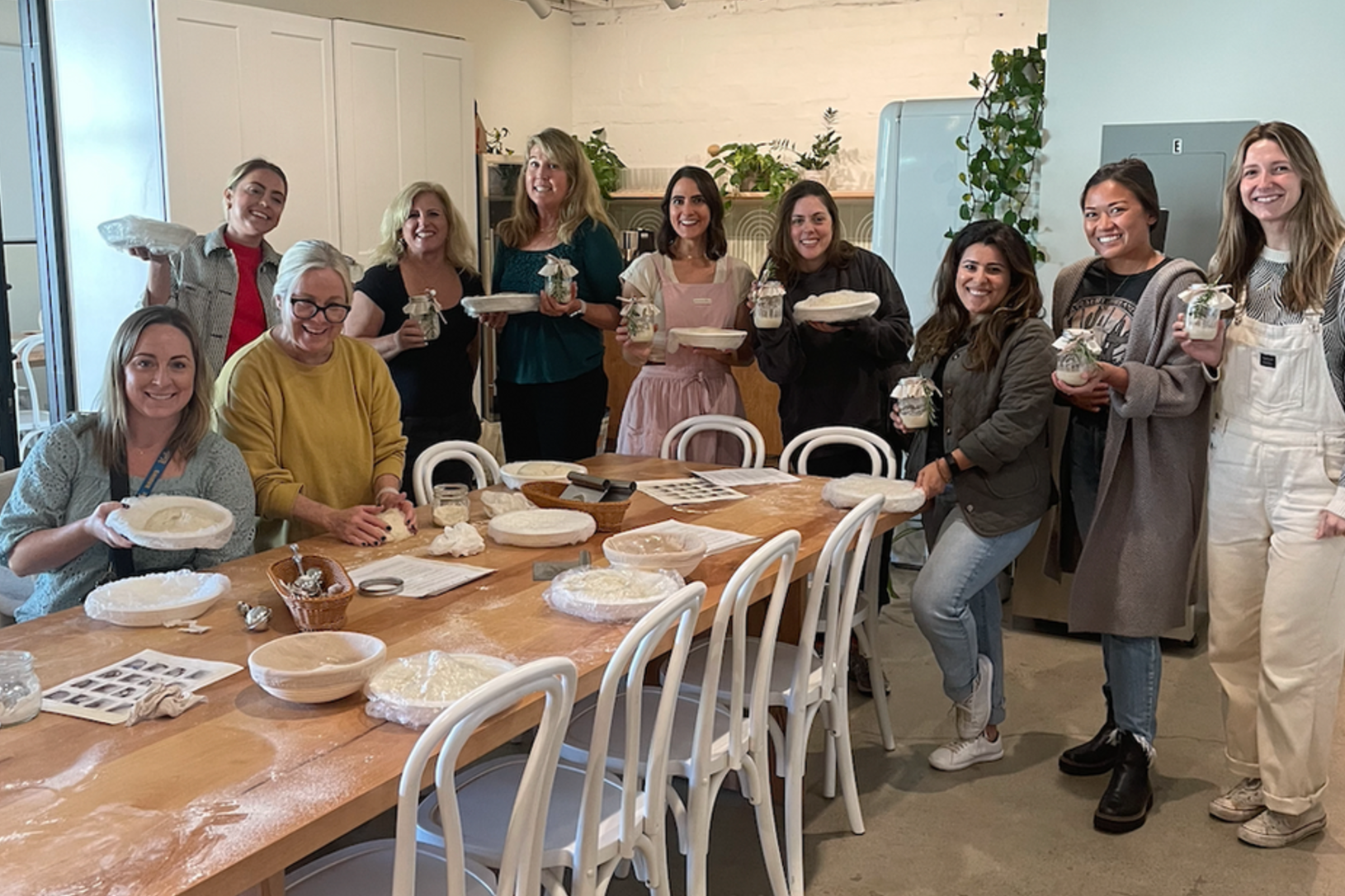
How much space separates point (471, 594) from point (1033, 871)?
146 centimetres

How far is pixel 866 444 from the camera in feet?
11.3

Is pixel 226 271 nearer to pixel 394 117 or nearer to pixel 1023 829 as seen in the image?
pixel 394 117

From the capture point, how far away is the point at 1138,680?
3.02 m

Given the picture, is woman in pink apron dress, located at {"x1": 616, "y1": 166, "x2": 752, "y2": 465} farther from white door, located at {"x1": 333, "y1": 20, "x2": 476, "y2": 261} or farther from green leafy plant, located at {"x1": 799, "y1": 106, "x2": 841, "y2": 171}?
green leafy plant, located at {"x1": 799, "y1": 106, "x2": 841, "y2": 171}

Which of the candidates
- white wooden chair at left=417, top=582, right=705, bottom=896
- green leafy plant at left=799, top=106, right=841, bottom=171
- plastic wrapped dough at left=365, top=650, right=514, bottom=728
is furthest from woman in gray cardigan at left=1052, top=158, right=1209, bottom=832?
green leafy plant at left=799, top=106, right=841, bottom=171

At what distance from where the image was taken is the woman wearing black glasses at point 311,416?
2.70m

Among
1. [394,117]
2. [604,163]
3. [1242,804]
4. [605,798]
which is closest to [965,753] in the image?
[1242,804]

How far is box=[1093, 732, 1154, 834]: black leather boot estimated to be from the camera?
9.56 ft

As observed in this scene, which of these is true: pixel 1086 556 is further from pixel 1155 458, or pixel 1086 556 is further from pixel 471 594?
pixel 471 594

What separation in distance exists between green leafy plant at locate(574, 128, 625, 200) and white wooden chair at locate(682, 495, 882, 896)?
4.39m

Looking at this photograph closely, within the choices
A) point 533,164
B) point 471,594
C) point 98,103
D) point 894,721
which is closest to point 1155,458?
point 894,721

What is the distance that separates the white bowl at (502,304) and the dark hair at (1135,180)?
1587 millimetres

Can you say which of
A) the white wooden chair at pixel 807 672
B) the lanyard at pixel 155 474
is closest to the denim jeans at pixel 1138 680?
the white wooden chair at pixel 807 672

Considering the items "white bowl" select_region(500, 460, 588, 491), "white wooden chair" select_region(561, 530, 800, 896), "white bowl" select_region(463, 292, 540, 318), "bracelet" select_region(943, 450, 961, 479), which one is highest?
"white bowl" select_region(463, 292, 540, 318)
